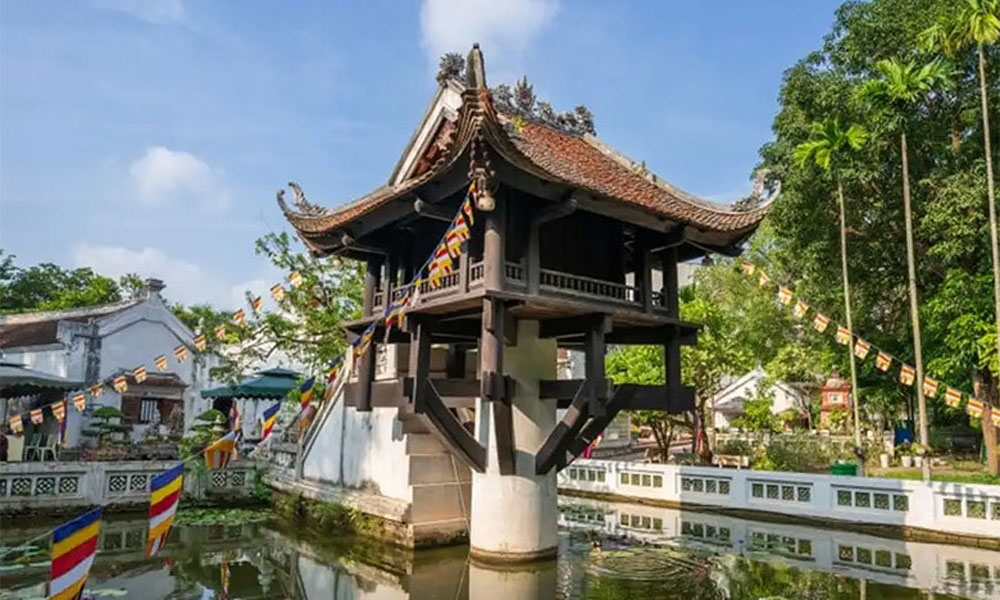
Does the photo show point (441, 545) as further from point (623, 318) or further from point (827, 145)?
point (827, 145)

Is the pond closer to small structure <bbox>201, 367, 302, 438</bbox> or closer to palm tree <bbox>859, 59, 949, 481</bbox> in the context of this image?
small structure <bbox>201, 367, 302, 438</bbox>

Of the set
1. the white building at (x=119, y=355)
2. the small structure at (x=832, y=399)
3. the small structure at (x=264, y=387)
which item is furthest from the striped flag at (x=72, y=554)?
the small structure at (x=832, y=399)

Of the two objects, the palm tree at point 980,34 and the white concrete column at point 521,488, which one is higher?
the palm tree at point 980,34

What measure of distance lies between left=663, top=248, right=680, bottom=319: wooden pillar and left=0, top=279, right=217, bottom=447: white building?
16947 mm

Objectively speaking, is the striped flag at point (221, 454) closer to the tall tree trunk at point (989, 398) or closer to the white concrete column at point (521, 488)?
the white concrete column at point (521, 488)

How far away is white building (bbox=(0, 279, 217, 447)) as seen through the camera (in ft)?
70.4

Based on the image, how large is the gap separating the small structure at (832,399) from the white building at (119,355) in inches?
959

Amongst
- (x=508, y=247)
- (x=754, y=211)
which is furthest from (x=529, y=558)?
(x=754, y=211)

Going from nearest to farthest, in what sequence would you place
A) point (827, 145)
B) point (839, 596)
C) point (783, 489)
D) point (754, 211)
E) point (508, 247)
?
point (839, 596) < point (508, 247) < point (754, 211) < point (783, 489) < point (827, 145)

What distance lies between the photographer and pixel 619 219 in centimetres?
957

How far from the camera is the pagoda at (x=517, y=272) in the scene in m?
8.55

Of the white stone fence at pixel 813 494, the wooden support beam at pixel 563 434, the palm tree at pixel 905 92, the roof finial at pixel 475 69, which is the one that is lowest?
the white stone fence at pixel 813 494

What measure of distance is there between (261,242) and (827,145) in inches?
560

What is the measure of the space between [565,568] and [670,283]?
440 centimetres
